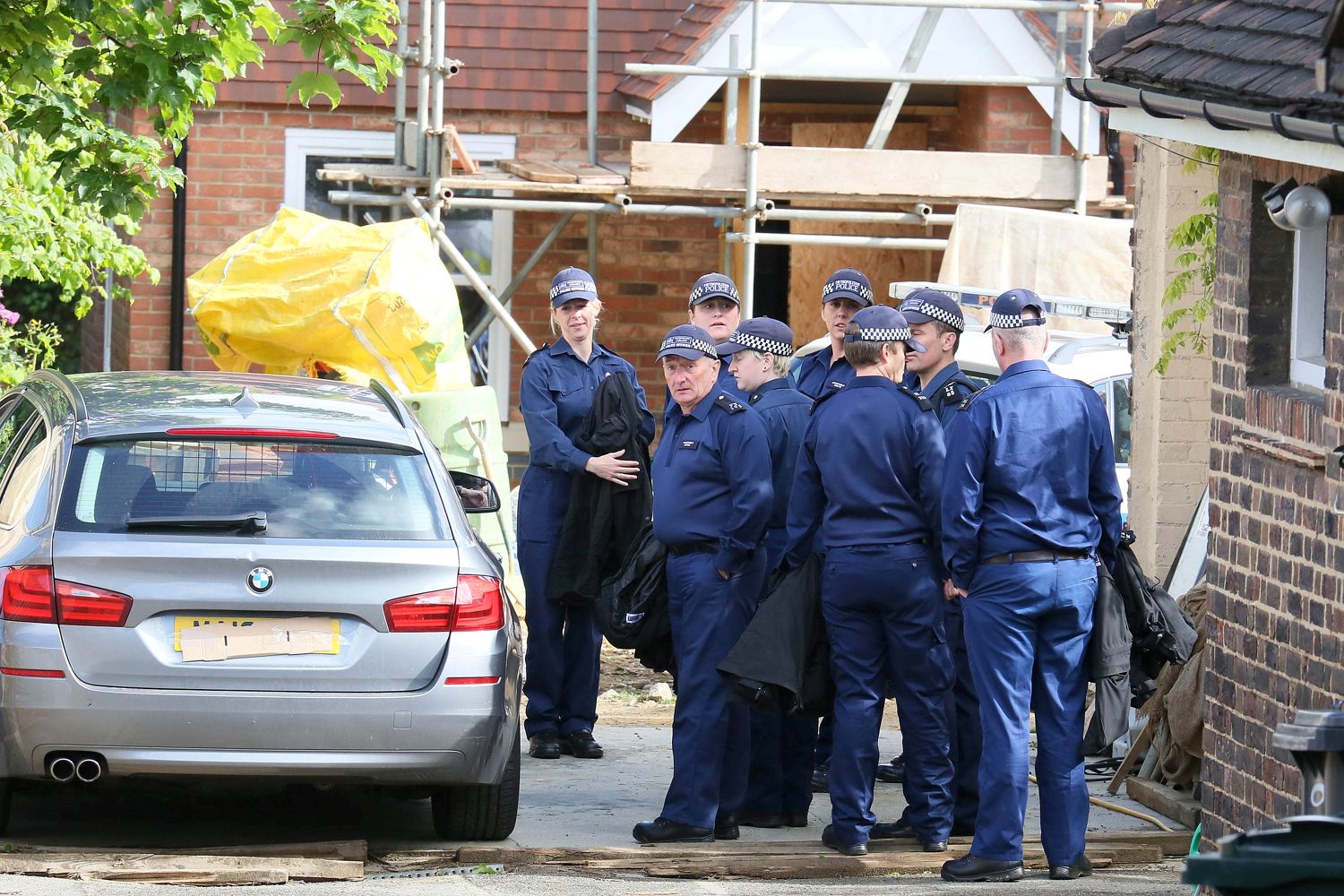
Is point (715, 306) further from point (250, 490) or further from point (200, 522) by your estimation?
point (200, 522)

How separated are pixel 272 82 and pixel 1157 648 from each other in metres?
9.48

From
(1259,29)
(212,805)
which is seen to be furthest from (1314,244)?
(212,805)

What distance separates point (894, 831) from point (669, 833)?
2.68 feet

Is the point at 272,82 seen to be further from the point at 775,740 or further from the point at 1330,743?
the point at 1330,743

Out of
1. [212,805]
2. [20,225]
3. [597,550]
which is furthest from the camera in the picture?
Answer: [20,225]

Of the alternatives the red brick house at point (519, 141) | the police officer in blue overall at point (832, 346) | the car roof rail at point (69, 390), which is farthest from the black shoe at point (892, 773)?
the red brick house at point (519, 141)

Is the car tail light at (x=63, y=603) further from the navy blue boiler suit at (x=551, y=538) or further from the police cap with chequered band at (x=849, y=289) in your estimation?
the police cap with chequered band at (x=849, y=289)

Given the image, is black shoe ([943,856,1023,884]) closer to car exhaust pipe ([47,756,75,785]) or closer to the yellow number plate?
the yellow number plate

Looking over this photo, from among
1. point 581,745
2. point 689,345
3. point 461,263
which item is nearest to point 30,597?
point 689,345

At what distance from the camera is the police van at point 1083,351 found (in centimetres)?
1044

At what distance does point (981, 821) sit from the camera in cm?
629

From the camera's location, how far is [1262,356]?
6.36 meters

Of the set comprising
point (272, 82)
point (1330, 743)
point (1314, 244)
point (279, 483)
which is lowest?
point (1330, 743)

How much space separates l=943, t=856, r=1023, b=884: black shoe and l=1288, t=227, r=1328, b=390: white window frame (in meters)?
1.84
